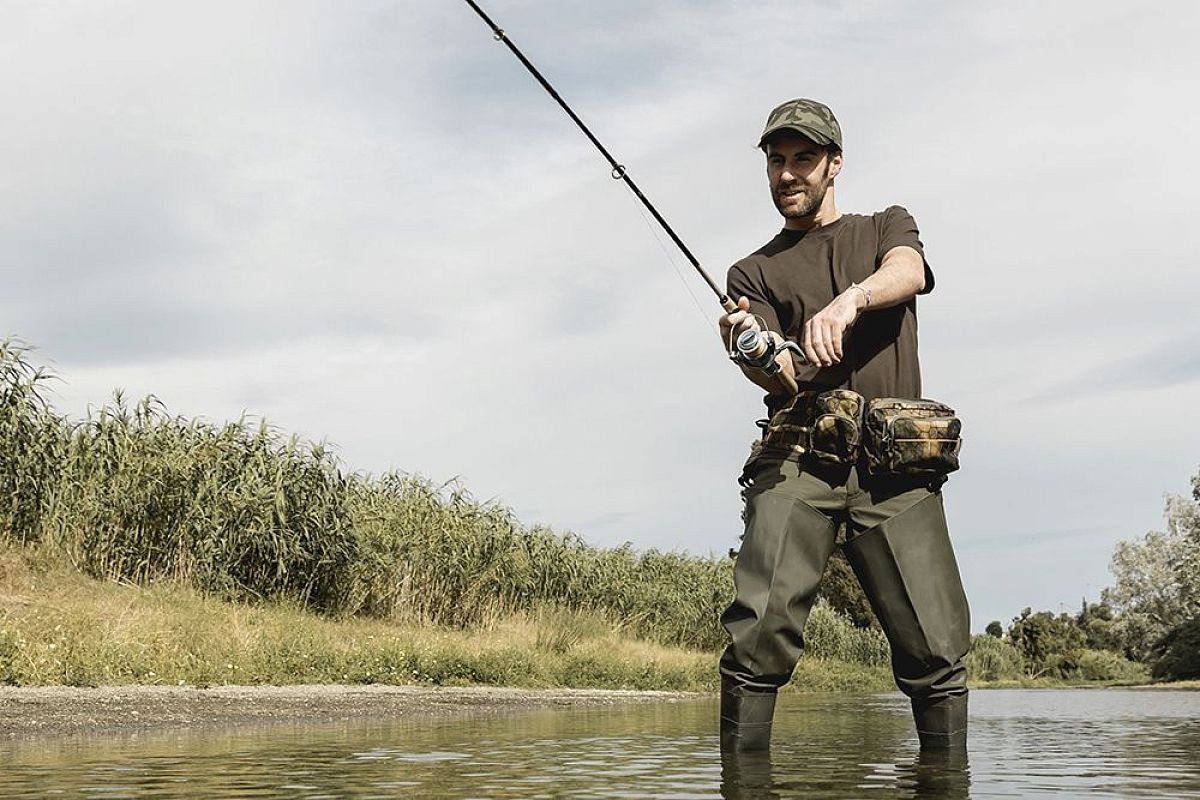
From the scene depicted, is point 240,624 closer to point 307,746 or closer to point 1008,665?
point 307,746

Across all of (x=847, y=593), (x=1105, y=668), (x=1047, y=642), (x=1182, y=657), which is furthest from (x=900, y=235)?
(x=1047, y=642)

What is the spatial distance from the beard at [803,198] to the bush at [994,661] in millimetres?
52274

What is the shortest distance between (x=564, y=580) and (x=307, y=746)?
19.7 metres

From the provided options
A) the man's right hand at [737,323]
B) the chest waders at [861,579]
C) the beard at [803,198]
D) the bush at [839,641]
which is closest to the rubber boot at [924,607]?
→ the chest waders at [861,579]

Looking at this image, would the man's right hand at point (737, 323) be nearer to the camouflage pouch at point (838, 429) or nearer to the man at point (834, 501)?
the man at point (834, 501)

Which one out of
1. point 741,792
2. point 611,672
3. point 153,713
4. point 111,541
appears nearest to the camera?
point 741,792

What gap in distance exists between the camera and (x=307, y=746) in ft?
A: 21.3

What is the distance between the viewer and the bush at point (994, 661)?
56.1m

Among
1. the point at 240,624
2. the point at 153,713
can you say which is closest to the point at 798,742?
the point at 153,713

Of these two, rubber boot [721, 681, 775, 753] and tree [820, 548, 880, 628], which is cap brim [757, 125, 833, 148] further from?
tree [820, 548, 880, 628]

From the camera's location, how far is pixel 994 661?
57250 millimetres

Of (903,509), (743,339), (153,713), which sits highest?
(743,339)

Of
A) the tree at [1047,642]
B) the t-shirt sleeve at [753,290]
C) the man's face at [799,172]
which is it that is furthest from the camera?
the tree at [1047,642]

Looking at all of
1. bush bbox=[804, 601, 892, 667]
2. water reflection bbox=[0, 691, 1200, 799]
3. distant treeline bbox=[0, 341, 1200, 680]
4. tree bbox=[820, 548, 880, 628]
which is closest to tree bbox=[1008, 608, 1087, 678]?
tree bbox=[820, 548, 880, 628]
